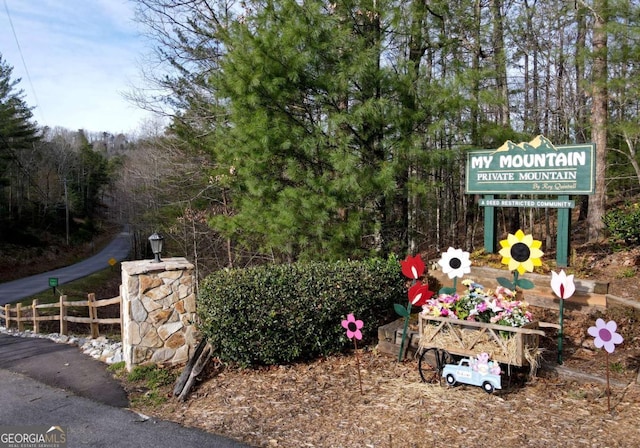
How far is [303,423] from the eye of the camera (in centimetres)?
401

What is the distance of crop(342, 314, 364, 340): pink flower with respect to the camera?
15.4ft

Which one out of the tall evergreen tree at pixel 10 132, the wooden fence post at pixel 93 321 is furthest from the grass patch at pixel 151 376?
the tall evergreen tree at pixel 10 132

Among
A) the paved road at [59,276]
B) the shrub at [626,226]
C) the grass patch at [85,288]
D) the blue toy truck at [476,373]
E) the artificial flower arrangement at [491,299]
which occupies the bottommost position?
the grass patch at [85,288]

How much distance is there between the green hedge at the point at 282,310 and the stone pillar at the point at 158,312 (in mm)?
568

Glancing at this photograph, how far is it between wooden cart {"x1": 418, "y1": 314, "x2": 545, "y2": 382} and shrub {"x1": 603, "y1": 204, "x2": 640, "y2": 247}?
135 inches

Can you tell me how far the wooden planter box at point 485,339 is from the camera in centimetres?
404

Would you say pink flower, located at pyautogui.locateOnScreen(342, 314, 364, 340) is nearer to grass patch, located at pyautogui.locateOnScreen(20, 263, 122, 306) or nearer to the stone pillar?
the stone pillar

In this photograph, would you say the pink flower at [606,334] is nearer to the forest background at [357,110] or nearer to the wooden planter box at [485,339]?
the wooden planter box at [485,339]

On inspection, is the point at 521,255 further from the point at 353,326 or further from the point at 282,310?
the point at 282,310

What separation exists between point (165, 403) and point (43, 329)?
1250 centimetres

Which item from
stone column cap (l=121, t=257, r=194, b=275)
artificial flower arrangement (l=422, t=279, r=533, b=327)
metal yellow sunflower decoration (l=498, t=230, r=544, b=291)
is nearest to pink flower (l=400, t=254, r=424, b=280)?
artificial flower arrangement (l=422, t=279, r=533, b=327)

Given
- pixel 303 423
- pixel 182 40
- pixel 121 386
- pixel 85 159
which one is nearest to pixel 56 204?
pixel 85 159

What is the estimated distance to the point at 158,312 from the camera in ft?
18.9

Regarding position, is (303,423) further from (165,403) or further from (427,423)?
(165,403)
